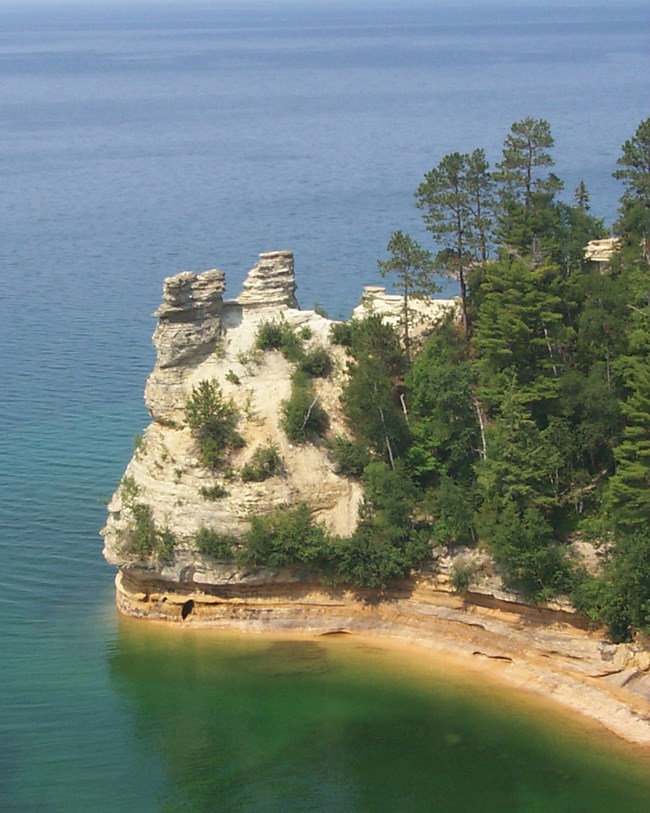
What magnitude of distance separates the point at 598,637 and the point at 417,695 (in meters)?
5.94

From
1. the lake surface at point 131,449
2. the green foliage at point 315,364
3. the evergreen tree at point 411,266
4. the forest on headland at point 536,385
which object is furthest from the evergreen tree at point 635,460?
the green foliage at point 315,364

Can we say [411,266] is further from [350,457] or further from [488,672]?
[488,672]

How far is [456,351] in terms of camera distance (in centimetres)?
4994

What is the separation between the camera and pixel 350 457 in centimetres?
4828

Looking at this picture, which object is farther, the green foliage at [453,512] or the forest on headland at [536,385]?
the green foliage at [453,512]

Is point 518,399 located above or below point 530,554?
above

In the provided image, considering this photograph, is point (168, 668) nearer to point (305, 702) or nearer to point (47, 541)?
point (305, 702)

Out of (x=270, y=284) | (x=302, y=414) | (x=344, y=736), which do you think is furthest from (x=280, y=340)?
(x=344, y=736)

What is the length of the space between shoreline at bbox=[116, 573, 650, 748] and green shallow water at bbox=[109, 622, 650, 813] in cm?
60

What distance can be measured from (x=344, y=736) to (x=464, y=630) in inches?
242

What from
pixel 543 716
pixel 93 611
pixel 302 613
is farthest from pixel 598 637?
pixel 93 611

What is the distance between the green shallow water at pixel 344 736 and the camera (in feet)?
126

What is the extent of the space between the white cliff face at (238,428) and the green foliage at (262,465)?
0.20m

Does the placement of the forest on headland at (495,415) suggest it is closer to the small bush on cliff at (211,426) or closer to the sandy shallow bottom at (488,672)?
the small bush on cliff at (211,426)
